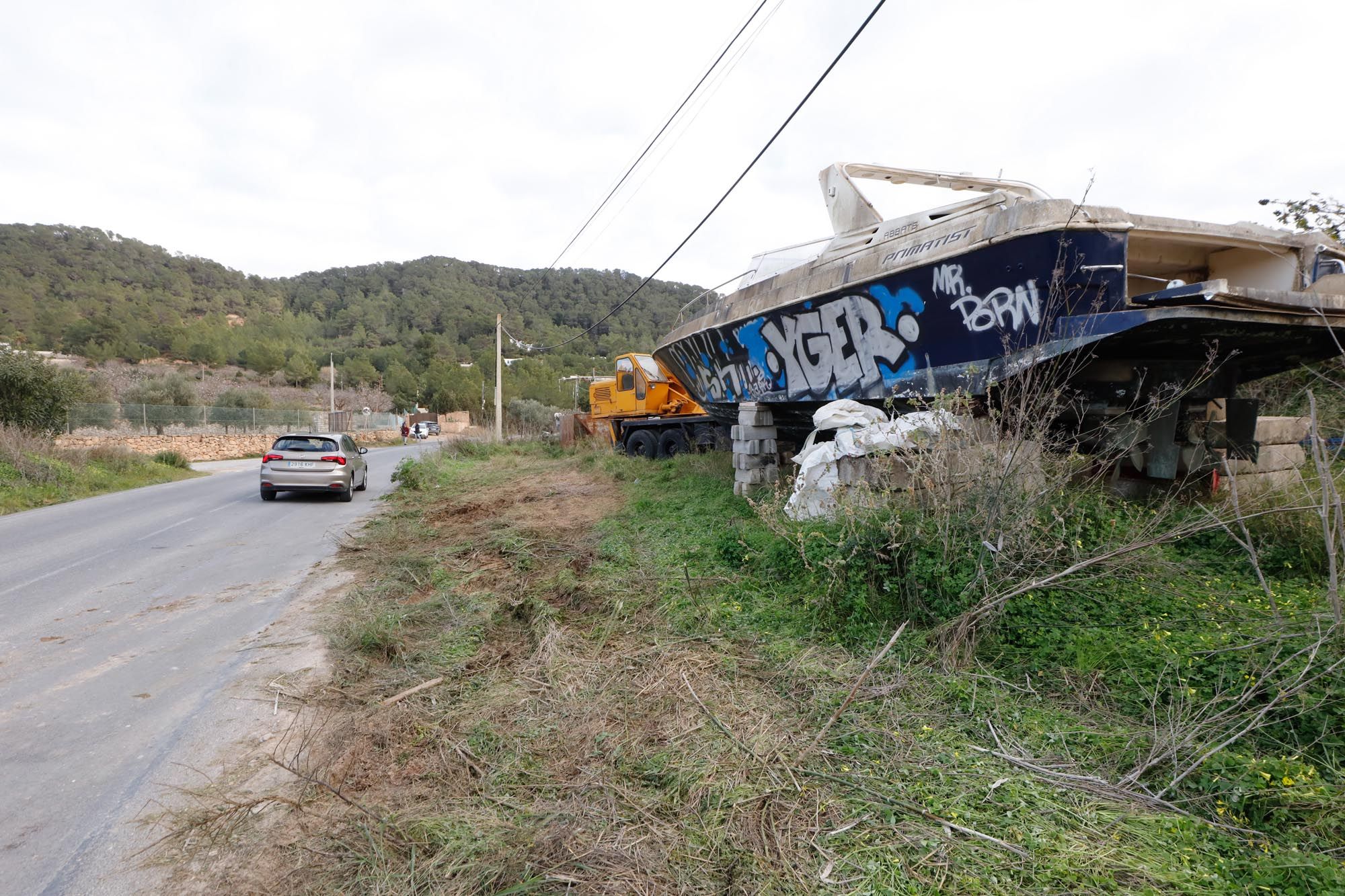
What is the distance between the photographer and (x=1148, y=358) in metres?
6.73

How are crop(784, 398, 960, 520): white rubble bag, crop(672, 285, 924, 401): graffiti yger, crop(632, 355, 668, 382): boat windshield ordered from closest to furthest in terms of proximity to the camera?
crop(784, 398, 960, 520): white rubble bag
crop(672, 285, 924, 401): graffiti yger
crop(632, 355, 668, 382): boat windshield

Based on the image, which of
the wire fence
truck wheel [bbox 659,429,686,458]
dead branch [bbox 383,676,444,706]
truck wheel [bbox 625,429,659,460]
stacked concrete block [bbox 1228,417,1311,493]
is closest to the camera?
dead branch [bbox 383,676,444,706]

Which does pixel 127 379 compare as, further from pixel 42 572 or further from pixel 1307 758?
pixel 1307 758

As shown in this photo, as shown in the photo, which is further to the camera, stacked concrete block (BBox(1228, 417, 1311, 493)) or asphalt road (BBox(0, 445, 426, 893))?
stacked concrete block (BBox(1228, 417, 1311, 493))

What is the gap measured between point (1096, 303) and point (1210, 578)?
234cm

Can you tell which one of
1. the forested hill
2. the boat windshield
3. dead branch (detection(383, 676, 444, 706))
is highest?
the forested hill

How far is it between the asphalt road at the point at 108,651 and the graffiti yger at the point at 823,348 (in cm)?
636

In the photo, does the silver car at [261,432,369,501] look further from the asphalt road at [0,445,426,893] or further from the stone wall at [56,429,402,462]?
the stone wall at [56,429,402,462]

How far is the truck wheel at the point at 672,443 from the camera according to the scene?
53.8 ft

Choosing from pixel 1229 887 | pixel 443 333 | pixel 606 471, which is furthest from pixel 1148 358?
pixel 443 333

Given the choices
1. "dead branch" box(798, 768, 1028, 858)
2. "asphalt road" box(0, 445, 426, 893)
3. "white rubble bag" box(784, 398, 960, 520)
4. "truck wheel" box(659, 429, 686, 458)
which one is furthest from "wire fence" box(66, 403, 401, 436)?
"dead branch" box(798, 768, 1028, 858)

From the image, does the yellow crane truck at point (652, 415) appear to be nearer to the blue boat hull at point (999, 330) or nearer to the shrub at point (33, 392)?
the blue boat hull at point (999, 330)

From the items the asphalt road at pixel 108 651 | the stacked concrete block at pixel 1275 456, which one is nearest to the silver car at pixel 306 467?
the asphalt road at pixel 108 651

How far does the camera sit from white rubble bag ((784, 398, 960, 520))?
19.5ft
